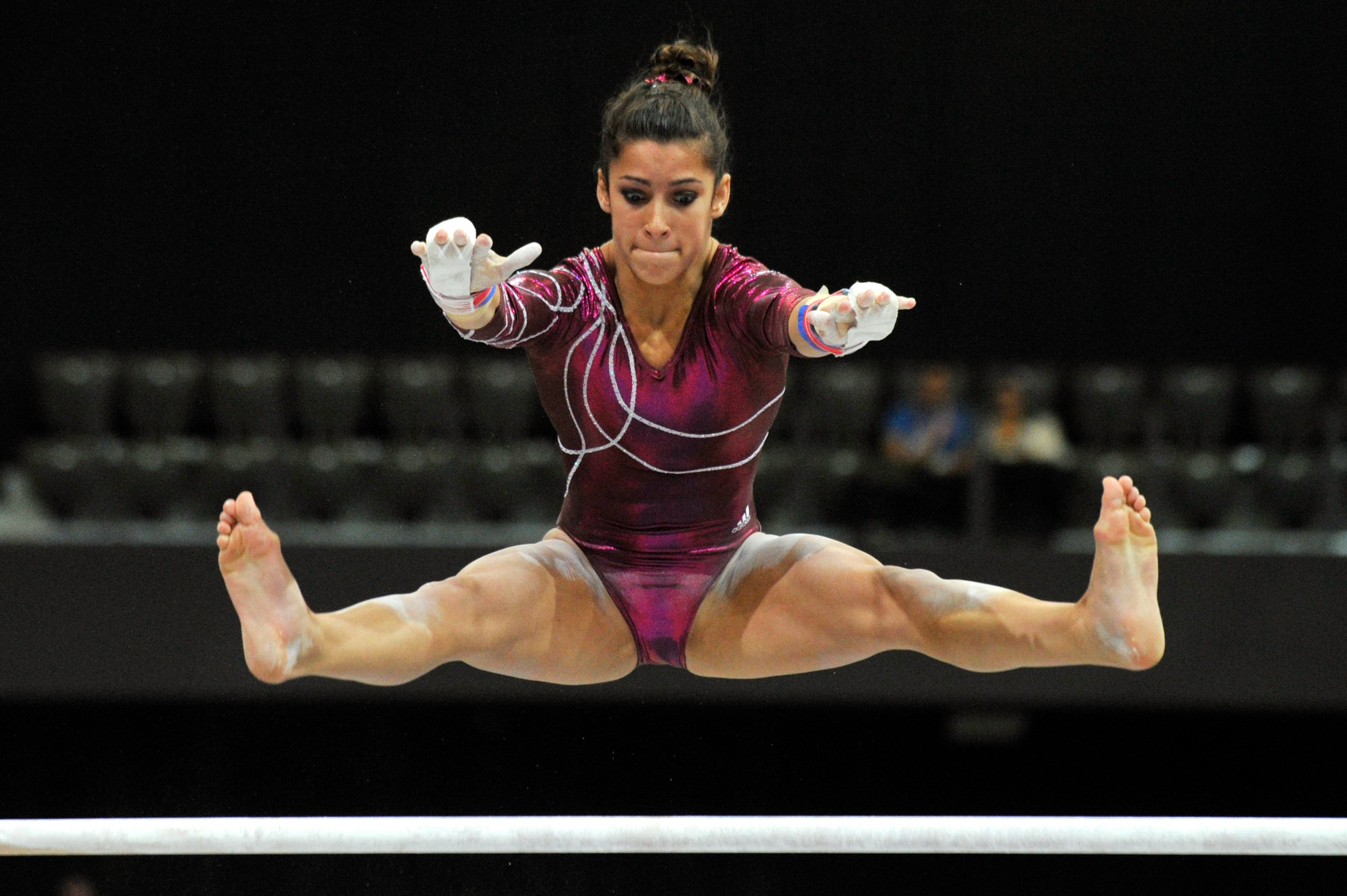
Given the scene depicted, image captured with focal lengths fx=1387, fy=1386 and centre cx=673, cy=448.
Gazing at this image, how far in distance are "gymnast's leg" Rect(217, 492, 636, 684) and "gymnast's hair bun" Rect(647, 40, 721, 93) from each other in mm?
902

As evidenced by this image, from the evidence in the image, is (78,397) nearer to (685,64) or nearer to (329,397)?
(329,397)

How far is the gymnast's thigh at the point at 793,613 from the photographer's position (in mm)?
2385

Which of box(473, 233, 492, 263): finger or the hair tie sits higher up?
the hair tie

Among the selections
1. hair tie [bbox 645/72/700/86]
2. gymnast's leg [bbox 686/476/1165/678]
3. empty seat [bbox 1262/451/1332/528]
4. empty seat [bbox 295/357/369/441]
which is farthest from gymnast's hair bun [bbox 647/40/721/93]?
empty seat [bbox 1262/451/1332/528]

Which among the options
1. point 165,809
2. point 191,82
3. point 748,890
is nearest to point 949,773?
point 748,890

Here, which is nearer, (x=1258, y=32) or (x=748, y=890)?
(x=748, y=890)

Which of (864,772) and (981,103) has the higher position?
(981,103)

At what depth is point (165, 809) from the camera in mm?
5262

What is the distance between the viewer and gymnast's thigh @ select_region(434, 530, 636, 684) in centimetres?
234

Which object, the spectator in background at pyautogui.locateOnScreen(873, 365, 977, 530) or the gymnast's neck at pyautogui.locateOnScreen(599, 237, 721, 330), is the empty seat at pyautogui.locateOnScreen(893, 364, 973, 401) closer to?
the spectator in background at pyautogui.locateOnScreen(873, 365, 977, 530)

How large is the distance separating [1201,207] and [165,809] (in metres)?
4.66

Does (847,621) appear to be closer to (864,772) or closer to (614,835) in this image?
(614,835)

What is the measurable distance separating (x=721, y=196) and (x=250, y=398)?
322 cm

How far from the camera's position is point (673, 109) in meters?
2.41
